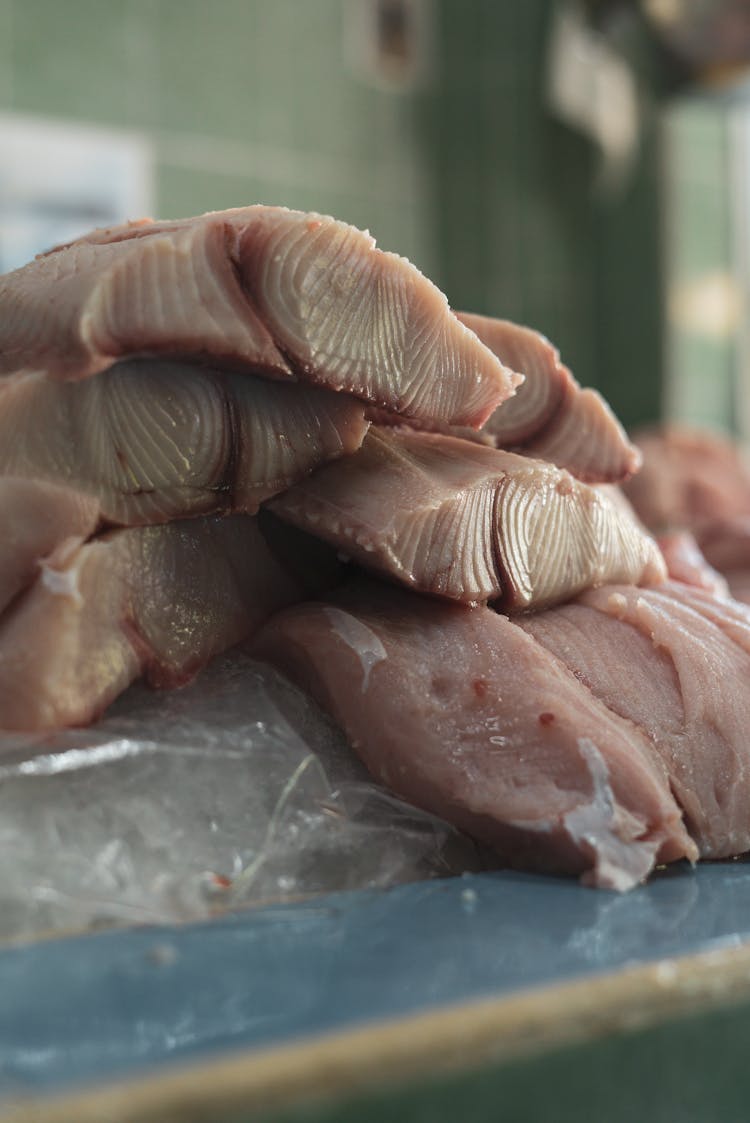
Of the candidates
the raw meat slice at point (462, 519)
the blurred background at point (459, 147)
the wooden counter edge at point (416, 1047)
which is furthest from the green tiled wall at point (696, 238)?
the wooden counter edge at point (416, 1047)

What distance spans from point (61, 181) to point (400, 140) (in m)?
1.78

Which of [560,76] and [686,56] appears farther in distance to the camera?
[560,76]

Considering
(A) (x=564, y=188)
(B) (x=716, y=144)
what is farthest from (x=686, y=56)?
(A) (x=564, y=188)

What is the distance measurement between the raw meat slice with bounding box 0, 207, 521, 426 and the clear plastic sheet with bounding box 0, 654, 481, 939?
0.87 ft

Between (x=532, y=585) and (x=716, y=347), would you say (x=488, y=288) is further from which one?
(x=532, y=585)

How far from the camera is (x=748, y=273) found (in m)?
5.63

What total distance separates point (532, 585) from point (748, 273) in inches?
195

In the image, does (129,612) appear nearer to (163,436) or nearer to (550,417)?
(163,436)

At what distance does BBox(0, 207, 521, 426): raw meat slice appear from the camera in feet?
3.10

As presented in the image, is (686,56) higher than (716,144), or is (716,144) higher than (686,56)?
(686,56)

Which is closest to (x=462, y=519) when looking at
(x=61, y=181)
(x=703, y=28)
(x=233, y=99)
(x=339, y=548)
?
(x=339, y=548)

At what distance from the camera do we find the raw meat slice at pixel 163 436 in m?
0.98

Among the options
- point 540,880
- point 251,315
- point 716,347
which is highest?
point 251,315

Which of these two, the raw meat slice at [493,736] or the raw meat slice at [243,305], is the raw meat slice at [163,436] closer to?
the raw meat slice at [243,305]
